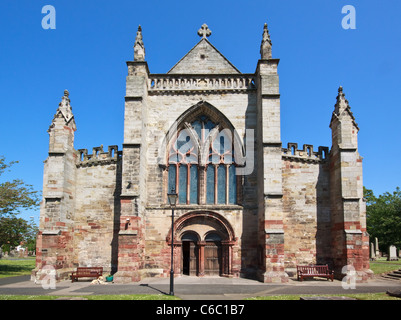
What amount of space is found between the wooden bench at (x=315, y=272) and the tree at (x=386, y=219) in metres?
18.1

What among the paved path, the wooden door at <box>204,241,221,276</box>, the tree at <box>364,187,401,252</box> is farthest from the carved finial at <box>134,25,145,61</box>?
the tree at <box>364,187,401,252</box>

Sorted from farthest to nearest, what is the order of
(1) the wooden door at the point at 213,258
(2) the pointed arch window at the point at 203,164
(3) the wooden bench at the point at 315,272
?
(2) the pointed arch window at the point at 203,164
(1) the wooden door at the point at 213,258
(3) the wooden bench at the point at 315,272

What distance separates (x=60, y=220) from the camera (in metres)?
20.6

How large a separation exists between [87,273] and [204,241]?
660 cm

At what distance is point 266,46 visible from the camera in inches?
894

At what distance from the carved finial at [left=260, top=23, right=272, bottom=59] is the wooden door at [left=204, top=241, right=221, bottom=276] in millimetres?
11358

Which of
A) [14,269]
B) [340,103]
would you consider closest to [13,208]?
[14,269]

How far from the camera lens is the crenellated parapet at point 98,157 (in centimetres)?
2292

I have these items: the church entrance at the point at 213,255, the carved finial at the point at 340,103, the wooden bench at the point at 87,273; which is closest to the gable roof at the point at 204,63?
the carved finial at the point at 340,103

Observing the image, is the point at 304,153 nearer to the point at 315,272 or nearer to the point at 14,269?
the point at 315,272

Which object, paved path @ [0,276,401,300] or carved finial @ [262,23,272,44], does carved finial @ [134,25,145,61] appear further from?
paved path @ [0,276,401,300]

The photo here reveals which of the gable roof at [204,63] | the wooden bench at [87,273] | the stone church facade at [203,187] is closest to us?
the wooden bench at [87,273]

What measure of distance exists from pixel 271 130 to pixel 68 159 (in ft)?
38.4

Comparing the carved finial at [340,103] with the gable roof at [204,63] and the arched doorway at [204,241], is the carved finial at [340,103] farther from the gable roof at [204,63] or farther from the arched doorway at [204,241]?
the arched doorway at [204,241]
